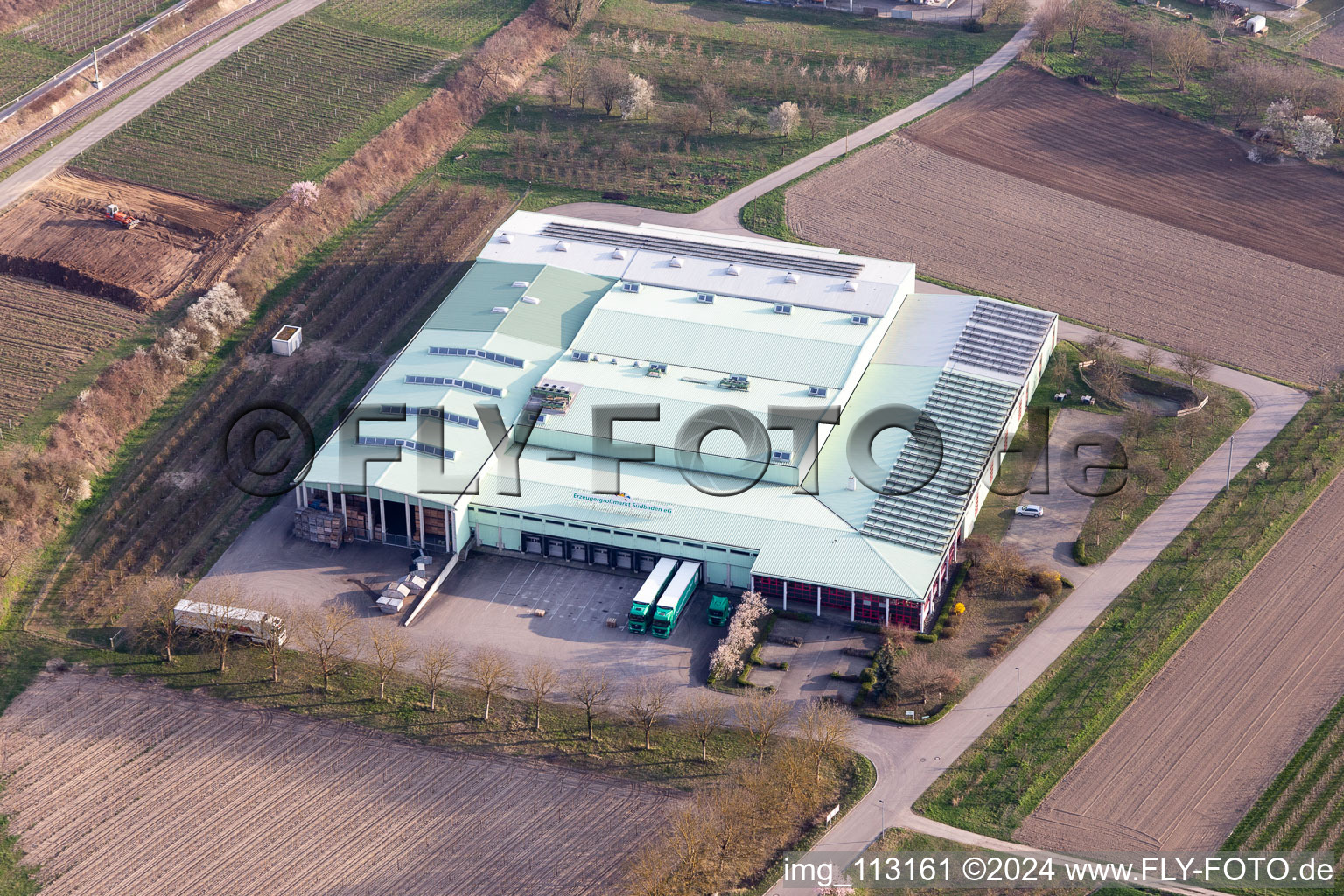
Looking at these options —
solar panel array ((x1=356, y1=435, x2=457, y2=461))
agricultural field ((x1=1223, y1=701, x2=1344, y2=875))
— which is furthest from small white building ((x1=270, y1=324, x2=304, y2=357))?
agricultural field ((x1=1223, y1=701, x2=1344, y2=875))

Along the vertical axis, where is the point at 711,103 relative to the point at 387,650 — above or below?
above

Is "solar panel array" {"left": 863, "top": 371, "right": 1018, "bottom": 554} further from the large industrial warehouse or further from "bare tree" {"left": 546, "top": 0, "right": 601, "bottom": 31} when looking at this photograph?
"bare tree" {"left": 546, "top": 0, "right": 601, "bottom": 31}

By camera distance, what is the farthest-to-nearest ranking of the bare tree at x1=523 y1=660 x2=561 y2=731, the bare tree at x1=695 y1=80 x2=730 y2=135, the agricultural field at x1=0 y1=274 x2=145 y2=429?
the bare tree at x1=695 y1=80 x2=730 y2=135 → the agricultural field at x1=0 y1=274 x2=145 y2=429 → the bare tree at x1=523 y1=660 x2=561 y2=731

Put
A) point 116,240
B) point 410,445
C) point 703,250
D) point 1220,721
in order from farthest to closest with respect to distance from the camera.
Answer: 1. point 116,240
2. point 703,250
3. point 410,445
4. point 1220,721

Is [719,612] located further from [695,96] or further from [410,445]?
[695,96]

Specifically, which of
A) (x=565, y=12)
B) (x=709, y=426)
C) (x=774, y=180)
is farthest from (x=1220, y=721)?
(x=565, y=12)

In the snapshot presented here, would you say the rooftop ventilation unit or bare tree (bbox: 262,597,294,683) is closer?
bare tree (bbox: 262,597,294,683)

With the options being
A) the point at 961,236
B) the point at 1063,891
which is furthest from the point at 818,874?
the point at 961,236

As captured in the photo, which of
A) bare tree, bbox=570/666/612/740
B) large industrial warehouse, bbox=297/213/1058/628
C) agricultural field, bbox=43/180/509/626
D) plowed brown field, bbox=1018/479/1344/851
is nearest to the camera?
plowed brown field, bbox=1018/479/1344/851
